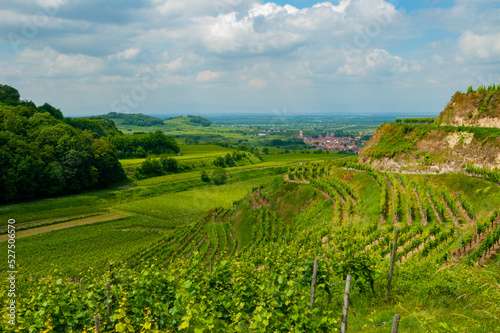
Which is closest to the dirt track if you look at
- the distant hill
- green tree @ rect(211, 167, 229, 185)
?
green tree @ rect(211, 167, 229, 185)

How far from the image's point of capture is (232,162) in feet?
314

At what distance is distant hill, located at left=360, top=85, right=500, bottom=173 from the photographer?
1085 inches

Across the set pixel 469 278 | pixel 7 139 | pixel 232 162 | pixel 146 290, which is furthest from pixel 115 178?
pixel 469 278

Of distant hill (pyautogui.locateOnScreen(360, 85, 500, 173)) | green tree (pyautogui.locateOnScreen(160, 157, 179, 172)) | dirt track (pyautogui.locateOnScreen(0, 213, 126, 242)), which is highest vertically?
distant hill (pyautogui.locateOnScreen(360, 85, 500, 173))

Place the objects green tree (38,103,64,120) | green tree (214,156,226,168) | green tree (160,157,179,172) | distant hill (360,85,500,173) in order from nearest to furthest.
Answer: distant hill (360,85,500,173), green tree (160,157,179,172), green tree (214,156,226,168), green tree (38,103,64,120)

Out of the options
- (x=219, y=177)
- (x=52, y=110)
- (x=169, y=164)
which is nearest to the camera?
(x=219, y=177)

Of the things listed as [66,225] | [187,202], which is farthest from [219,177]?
[66,225]

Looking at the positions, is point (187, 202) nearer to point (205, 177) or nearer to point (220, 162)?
point (205, 177)

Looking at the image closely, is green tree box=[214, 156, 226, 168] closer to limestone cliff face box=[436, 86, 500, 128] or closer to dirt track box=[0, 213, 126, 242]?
dirt track box=[0, 213, 126, 242]

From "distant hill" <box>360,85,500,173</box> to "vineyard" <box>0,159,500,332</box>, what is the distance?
10.6 feet

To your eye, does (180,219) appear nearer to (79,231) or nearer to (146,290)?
(79,231)

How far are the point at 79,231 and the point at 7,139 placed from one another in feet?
90.9

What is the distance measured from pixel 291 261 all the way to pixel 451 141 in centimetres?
2862

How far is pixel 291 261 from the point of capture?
34.0ft
